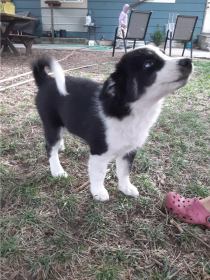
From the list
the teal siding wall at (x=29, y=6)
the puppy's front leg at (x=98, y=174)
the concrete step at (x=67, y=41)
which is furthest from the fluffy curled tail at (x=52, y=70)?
the teal siding wall at (x=29, y=6)

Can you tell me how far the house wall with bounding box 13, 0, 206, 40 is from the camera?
12.0m

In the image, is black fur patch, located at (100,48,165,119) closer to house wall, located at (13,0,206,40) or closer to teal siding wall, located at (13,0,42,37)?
house wall, located at (13,0,206,40)

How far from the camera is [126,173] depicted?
193 centimetres

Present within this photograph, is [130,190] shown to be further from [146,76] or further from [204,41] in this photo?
[204,41]

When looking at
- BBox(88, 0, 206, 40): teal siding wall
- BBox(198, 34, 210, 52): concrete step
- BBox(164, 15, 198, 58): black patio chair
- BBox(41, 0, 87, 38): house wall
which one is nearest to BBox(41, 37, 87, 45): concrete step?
BBox(41, 0, 87, 38): house wall

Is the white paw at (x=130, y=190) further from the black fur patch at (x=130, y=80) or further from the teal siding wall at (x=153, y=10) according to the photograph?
the teal siding wall at (x=153, y=10)

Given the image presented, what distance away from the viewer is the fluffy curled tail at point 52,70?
168cm

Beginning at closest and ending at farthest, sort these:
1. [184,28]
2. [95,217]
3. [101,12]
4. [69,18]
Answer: [95,217], [184,28], [101,12], [69,18]

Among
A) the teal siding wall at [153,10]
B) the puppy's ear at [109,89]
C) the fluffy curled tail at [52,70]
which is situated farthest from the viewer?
the teal siding wall at [153,10]

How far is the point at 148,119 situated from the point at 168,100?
2.53 metres

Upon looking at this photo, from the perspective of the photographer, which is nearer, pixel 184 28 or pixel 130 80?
pixel 130 80

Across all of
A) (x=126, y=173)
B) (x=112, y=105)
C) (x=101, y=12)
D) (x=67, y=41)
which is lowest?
(x=67, y=41)

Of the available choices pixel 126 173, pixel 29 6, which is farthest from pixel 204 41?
pixel 126 173

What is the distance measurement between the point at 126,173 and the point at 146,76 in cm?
80
